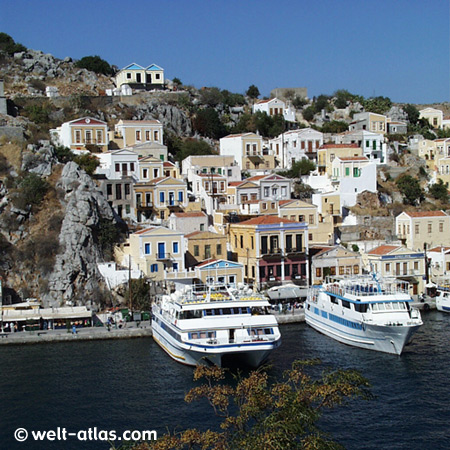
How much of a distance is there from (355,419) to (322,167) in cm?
4581

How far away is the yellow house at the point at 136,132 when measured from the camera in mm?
69812

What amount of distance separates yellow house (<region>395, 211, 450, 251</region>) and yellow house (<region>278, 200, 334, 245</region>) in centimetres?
630

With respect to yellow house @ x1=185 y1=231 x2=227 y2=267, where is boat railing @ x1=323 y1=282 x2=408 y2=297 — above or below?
below

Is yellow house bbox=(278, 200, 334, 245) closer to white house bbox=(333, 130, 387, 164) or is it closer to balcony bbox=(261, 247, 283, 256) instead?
balcony bbox=(261, 247, 283, 256)

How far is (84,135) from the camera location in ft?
216

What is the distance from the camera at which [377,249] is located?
54594mm

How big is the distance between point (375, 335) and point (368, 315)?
120 centimetres

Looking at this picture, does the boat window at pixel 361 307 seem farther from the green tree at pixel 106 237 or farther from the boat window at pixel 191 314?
the green tree at pixel 106 237

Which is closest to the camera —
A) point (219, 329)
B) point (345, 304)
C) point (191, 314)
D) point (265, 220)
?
point (219, 329)

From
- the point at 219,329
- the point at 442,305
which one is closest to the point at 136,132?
the point at 442,305

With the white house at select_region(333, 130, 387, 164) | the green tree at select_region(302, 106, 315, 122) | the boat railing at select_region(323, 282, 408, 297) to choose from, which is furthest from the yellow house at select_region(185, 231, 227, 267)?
the green tree at select_region(302, 106, 315, 122)

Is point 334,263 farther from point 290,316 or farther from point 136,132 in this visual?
point 136,132

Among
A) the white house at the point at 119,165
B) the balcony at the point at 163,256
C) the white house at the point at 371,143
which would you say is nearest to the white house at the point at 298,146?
the white house at the point at 371,143

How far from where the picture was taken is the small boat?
49.1 meters
